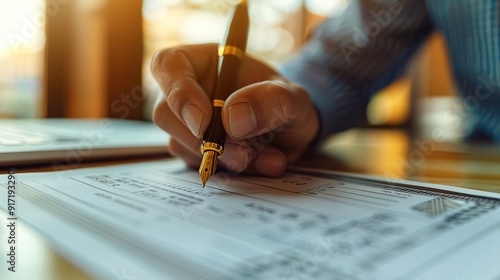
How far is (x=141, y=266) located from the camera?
0.17 metres

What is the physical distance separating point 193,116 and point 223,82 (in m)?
0.05

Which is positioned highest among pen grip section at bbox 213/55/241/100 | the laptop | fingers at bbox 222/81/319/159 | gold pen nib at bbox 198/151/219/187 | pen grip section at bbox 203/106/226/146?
pen grip section at bbox 213/55/241/100

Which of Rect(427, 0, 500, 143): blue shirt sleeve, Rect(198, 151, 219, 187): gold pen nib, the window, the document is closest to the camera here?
the document

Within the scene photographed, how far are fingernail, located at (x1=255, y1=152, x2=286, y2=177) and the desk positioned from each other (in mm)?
84

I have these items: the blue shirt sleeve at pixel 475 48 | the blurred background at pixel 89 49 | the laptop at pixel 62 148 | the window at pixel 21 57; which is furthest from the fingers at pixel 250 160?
the window at pixel 21 57

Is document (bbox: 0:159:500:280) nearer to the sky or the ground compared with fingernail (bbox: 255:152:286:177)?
nearer to the ground

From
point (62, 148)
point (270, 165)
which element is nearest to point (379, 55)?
point (270, 165)

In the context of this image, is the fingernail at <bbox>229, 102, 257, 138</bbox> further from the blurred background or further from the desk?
the blurred background

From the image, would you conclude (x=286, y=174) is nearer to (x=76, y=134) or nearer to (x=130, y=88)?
(x=76, y=134)

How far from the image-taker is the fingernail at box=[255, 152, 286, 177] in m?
0.36

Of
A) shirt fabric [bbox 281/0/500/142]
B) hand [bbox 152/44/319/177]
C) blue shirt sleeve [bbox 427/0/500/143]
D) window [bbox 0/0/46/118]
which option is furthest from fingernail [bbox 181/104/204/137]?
window [bbox 0/0/46/118]

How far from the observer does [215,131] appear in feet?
1.02

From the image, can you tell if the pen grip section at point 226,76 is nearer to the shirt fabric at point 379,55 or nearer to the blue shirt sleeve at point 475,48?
the shirt fabric at point 379,55

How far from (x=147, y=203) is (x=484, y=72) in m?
0.49
